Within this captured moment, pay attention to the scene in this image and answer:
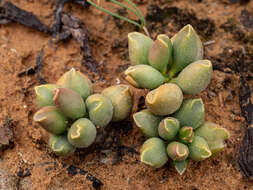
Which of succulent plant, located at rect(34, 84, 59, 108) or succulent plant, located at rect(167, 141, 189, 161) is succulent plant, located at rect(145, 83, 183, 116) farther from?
succulent plant, located at rect(34, 84, 59, 108)

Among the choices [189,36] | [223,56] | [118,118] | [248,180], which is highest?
[189,36]

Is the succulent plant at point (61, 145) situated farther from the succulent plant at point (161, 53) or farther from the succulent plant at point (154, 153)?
the succulent plant at point (161, 53)

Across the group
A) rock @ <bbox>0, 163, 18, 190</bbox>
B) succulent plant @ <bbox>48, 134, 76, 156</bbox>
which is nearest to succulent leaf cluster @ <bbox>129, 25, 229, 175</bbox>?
succulent plant @ <bbox>48, 134, 76, 156</bbox>

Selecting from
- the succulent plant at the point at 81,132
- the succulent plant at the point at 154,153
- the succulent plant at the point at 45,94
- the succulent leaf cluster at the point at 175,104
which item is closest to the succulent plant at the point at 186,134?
the succulent leaf cluster at the point at 175,104

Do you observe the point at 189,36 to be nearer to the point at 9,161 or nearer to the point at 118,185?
the point at 118,185

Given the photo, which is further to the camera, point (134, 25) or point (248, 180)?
point (134, 25)

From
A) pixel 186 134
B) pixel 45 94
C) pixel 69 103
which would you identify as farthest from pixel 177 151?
pixel 45 94

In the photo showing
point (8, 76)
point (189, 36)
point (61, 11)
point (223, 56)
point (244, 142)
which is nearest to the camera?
point (189, 36)

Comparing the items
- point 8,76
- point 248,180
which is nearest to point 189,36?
point 248,180
